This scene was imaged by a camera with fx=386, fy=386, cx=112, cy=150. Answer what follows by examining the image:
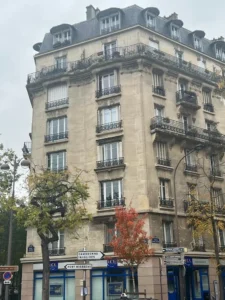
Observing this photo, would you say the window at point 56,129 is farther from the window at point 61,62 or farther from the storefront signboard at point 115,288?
the storefront signboard at point 115,288

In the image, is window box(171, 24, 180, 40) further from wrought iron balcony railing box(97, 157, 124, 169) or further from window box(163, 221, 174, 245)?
window box(163, 221, 174, 245)

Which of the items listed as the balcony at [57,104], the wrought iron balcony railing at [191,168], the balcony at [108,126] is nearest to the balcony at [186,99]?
the wrought iron balcony railing at [191,168]

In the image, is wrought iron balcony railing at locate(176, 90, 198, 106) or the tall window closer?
the tall window

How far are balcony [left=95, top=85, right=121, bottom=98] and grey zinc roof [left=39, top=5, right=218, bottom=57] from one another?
19.3 ft

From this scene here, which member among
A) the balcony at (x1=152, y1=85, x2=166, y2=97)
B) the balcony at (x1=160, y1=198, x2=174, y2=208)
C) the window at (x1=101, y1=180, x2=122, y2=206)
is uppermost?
the balcony at (x1=152, y1=85, x2=166, y2=97)

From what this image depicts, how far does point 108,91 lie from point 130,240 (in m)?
13.0

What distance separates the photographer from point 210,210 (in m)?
26.0

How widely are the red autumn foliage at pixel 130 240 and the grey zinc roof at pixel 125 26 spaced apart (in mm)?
17243

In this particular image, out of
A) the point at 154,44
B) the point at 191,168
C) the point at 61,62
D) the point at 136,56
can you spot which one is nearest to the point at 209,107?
the point at 191,168

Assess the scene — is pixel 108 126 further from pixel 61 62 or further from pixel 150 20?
pixel 150 20

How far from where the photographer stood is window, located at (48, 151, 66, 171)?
3170cm

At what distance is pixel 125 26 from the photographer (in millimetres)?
34375

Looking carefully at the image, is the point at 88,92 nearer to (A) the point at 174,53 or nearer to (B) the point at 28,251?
(A) the point at 174,53

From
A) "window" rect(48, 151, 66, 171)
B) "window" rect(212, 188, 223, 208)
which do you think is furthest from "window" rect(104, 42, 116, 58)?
"window" rect(212, 188, 223, 208)
